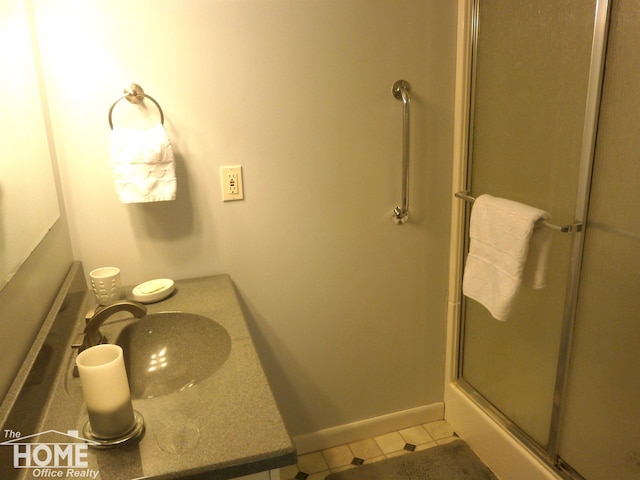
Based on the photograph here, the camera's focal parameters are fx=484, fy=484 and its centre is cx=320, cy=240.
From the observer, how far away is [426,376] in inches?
84.4

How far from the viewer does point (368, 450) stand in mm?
2031

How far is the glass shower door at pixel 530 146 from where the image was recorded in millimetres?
1381

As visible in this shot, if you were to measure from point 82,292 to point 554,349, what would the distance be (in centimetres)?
150

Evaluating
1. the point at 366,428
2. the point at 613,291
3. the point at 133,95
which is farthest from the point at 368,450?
the point at 133,95

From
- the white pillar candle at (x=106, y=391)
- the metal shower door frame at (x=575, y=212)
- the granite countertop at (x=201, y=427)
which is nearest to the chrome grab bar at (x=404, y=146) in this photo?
the metal shower door frame at (x=575, y=212)

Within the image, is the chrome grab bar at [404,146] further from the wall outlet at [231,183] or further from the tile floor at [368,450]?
the tile floor at [368,450]

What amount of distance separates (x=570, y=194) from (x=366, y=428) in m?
1.28

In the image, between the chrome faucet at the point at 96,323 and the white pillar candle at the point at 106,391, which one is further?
the chrome faucet at the point at 96,323

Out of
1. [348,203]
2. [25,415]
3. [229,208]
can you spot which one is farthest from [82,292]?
[348,203]

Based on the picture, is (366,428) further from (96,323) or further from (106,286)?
(96,323)

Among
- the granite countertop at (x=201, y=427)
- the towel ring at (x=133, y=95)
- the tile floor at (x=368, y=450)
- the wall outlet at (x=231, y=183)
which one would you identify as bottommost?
the tile floor at (x=368, y=450)

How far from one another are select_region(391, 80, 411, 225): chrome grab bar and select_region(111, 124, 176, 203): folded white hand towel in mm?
810

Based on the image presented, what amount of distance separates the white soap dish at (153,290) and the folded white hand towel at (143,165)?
0.28m

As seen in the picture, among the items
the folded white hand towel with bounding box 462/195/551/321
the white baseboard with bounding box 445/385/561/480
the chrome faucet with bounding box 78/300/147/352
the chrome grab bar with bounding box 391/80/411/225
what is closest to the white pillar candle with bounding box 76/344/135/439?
the chrome faucet with bounding box 78/300/147/352
